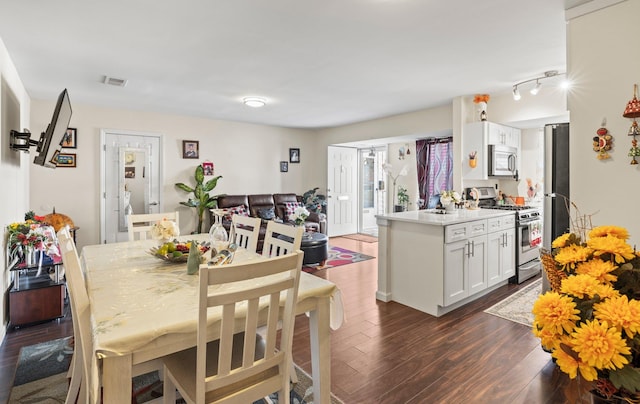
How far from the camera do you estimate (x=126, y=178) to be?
18.0ft

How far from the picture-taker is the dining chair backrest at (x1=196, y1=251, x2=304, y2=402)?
114 cm

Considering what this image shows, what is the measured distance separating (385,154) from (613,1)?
545 centimetres

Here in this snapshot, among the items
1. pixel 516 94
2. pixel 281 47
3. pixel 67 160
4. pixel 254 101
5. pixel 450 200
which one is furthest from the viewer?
pixel 67 160

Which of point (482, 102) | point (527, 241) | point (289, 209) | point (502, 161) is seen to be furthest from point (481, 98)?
point (289, 209)

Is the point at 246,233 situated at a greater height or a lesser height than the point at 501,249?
greater

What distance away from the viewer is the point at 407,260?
11.1ft

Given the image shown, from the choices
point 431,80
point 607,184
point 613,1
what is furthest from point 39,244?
point 613,1

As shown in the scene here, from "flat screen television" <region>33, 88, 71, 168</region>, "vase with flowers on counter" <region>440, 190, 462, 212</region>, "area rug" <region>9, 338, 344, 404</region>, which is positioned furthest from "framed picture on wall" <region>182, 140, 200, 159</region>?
"vase with flowers on counter" <region>440, 190, 462, 212</region>

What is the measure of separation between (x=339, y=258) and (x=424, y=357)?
10.1 feet

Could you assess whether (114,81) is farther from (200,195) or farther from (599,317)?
(599,317)

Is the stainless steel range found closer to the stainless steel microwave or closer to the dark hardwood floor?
the stainless steel microwave

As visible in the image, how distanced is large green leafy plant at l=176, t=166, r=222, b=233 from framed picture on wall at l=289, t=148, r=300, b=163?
6.14ft

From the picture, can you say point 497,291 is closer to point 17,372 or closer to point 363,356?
point 363,356

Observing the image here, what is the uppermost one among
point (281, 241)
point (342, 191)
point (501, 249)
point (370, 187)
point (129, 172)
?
point (129, 172)
